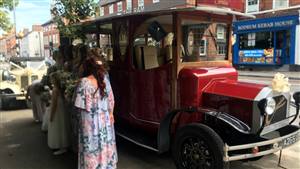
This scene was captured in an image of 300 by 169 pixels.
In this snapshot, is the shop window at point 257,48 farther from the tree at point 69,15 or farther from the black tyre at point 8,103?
the tree at point 69,15

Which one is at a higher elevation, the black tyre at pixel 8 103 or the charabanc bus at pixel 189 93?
the charabanc bus at pixel 189 93

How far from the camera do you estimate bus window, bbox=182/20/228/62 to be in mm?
4514

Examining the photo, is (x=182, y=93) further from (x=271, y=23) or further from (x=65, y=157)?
(x=271, y=23)

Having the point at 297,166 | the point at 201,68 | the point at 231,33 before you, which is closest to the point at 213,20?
the point at 231,33

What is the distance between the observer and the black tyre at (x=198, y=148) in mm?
3541

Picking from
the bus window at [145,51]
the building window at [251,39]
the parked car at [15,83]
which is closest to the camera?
the bus window at [145,51]

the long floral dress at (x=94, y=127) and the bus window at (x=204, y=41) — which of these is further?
the bus window at (x=204, y=41)

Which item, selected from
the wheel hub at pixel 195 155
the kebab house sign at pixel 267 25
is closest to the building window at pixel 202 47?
the wheel hub at pixel 195 155

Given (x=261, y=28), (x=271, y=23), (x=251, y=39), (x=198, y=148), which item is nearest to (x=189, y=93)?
(x=198, y=148)

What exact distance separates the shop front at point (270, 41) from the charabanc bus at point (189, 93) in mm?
15570

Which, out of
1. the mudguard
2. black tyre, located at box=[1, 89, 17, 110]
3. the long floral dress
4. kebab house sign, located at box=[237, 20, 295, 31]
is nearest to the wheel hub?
the mudguard

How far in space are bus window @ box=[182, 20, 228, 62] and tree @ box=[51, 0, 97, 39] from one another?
1.97 meters

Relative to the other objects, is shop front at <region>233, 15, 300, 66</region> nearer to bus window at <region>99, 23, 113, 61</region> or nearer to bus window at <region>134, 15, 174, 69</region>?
bus window at <region>99, 23, 113, 61</region>

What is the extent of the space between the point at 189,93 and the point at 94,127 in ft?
4.64
